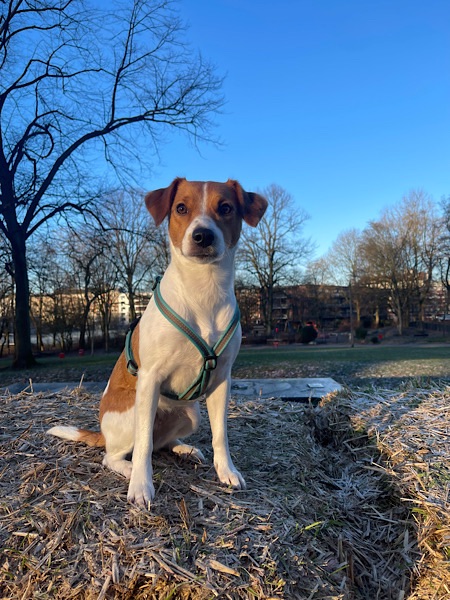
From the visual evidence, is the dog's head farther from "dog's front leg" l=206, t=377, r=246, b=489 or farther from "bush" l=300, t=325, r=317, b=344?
"bush" l=300, t=325, r=317, b=344

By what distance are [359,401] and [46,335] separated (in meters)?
37.5

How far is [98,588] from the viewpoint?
1.64m

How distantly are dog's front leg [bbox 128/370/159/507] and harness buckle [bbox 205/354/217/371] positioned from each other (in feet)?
0.99

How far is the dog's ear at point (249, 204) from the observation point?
8.52ft

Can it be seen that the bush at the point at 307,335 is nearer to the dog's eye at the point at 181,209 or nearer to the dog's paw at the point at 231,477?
the dog's paw at the point at 231,477

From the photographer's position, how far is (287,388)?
16.7ft

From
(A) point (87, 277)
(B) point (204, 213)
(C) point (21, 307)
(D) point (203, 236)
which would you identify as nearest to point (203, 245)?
(D) point (203, 236)

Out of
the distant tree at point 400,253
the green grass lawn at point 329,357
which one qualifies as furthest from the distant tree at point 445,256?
the green grass lawn at point 329,357

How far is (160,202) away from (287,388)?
3.21 metres

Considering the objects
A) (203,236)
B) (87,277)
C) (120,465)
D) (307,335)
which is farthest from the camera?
(307,335)

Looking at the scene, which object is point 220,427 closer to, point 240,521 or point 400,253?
point 240,521

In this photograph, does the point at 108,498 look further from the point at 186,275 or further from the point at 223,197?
the point at 223,197

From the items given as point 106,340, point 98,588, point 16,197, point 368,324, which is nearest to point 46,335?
point 106,340

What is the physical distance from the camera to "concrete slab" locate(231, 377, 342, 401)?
459cm
